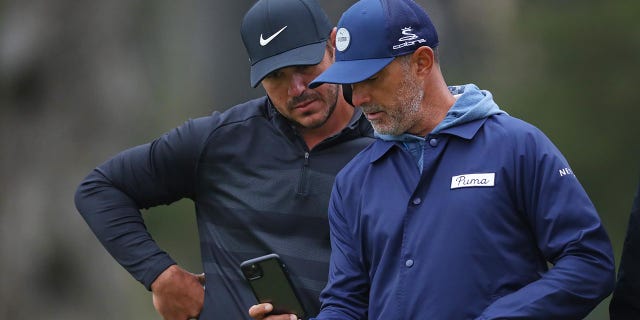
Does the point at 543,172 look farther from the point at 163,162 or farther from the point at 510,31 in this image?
the point at 510,31

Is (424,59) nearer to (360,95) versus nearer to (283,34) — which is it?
(360,95)

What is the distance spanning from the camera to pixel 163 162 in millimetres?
4574

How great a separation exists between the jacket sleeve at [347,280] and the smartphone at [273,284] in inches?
13.4

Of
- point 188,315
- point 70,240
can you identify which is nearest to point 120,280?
point 70,240

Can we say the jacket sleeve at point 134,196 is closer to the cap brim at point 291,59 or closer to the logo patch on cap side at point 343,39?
the cap brim at point 291,59

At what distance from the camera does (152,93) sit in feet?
28.3

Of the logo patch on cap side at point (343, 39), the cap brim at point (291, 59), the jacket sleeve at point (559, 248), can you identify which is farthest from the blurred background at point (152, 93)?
the jacket sleeve at point (559, 248)

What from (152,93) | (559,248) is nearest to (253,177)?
(559,248)

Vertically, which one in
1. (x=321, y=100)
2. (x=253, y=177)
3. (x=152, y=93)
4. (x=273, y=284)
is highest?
(x=321, y=100)

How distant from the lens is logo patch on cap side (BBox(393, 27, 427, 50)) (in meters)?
3.73

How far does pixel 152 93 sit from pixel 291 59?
4348mm

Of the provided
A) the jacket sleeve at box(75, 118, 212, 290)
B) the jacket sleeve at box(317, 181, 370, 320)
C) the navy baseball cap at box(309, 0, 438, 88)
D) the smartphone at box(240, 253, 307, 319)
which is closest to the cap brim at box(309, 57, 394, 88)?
the navy baseball cap at box(309, 0, 438, 88)

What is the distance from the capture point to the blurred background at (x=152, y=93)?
8.14 meters

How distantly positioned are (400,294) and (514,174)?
41 centimetres
